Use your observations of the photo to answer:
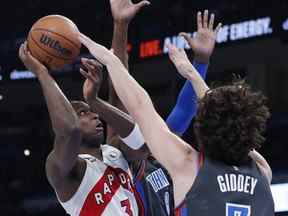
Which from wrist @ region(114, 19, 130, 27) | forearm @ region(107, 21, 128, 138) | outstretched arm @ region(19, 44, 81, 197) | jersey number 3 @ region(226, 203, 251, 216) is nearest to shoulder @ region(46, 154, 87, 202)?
outstretched arm @ region(19, 44, 81, 197)

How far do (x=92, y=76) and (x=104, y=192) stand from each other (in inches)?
21.7

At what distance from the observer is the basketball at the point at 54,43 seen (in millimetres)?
3539

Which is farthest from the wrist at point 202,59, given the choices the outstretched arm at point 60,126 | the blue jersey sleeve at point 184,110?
the outstretched arm at point 60,126

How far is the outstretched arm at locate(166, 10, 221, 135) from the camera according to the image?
3.54 m

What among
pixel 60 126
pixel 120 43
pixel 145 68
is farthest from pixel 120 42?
pixel 145 68

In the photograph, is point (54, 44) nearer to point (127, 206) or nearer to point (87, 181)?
point (87, 181)

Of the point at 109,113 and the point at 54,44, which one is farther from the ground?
the point at 54,44

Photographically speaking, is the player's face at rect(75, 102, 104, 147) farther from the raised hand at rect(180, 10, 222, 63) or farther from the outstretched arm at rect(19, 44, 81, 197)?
the raised hand at rect(180, 10, 222, 63)

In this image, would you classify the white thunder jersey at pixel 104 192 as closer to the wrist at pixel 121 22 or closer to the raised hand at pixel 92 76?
the raised hand at pixel 92 76

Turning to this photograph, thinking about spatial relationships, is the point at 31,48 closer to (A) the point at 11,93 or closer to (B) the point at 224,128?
(B) the point at 224,128

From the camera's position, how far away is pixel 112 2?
148 inches

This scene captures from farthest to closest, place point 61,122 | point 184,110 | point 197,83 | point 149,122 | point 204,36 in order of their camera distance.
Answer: point 184,110 → point 204,36 → point 61,122 → point 197,83 → point 149,122

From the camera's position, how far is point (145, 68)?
10.8 metres

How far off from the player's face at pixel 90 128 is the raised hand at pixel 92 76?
122 mm
